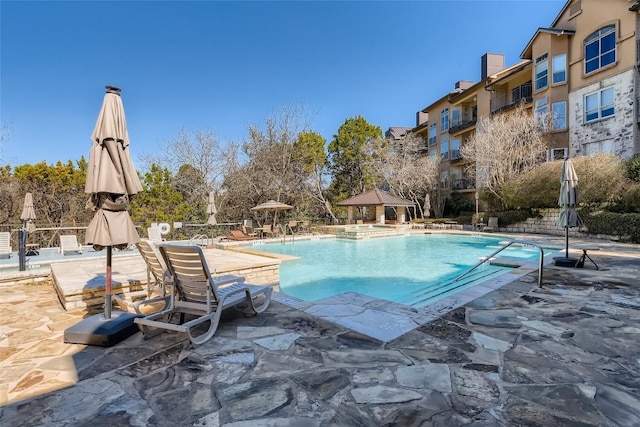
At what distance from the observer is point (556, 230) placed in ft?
53.2

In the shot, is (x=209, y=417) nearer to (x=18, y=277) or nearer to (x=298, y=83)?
(x=18, y=277)

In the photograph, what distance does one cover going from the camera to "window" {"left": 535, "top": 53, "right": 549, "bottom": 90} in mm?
19734

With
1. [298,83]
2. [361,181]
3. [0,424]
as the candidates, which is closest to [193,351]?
[0,424]

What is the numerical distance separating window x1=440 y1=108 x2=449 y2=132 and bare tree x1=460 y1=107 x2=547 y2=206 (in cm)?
957

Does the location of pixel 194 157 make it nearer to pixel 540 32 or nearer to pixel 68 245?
pixel 68 245

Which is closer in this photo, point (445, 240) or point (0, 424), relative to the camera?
point (0, 424)

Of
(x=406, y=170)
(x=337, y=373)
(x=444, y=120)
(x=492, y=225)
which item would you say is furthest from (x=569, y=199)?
(x=444, y=120)

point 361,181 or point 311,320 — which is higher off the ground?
point 361,181

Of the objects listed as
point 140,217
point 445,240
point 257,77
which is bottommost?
point 445,240

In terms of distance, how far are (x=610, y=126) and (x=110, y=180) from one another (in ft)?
71.7

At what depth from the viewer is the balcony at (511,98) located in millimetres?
21469

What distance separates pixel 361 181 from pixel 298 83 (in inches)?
362

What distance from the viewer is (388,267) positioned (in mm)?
9844

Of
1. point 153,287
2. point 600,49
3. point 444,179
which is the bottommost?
point 153,287
